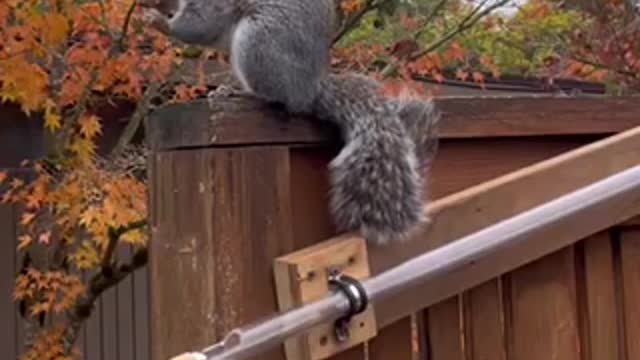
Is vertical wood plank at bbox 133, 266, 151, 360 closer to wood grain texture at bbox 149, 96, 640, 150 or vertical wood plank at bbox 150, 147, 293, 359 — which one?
wood grain texture at bbox 149, 96, 640, 150

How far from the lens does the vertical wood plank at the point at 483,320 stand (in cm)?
146

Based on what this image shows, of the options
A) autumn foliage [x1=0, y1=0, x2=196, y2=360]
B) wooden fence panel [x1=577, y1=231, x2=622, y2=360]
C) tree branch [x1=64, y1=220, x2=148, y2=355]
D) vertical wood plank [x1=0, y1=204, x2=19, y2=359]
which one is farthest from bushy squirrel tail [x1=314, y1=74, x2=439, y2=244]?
vertical wood plank [x1=0, y1=204, x2=19, y2=359]

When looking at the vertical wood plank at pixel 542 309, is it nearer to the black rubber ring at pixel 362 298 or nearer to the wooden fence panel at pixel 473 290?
the wooden fence panel at pixel 473 290

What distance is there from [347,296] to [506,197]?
12.9 inches

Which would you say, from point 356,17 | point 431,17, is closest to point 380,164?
point 356,17

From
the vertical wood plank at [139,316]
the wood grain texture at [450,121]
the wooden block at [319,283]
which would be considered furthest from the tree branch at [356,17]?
the wooden block at [319,283]

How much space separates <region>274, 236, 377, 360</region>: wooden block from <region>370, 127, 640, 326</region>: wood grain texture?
32 millimetres

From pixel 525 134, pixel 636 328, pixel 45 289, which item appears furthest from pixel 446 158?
pixel 45 289

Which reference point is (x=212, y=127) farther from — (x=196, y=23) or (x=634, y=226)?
(x=196, y=23)

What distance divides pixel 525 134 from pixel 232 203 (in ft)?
1.54

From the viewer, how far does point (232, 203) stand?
1.30 m

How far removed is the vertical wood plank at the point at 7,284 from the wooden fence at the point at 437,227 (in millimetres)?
4929

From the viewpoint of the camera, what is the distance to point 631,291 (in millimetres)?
1550

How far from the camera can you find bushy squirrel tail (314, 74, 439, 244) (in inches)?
53.2
